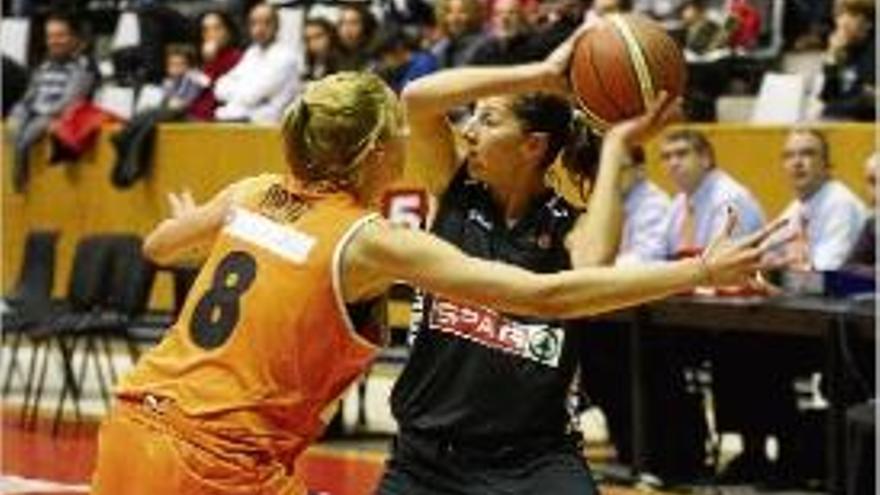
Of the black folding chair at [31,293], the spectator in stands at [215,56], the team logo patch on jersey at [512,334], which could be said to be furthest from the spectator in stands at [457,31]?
the team logo patch on jersey at [512,334]

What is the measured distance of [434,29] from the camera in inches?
539

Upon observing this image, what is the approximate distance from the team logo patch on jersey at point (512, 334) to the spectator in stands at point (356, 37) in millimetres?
8401

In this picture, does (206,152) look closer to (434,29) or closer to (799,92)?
(434,29)

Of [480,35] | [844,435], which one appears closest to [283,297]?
[844,435]

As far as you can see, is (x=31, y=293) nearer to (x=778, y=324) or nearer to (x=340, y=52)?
(x=340, y=52)

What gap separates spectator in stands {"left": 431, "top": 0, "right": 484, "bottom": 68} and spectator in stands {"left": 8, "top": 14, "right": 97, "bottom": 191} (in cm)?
289

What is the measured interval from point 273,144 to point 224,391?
903 centimetres

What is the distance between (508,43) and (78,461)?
12.3 ft

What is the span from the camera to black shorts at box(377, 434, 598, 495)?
4.33 m

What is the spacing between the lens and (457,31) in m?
12.4

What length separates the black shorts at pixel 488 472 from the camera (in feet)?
14.2

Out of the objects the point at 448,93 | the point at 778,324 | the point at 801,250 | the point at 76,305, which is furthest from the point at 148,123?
the point at 448,93

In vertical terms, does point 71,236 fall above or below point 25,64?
below

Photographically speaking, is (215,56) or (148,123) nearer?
(148,123)
